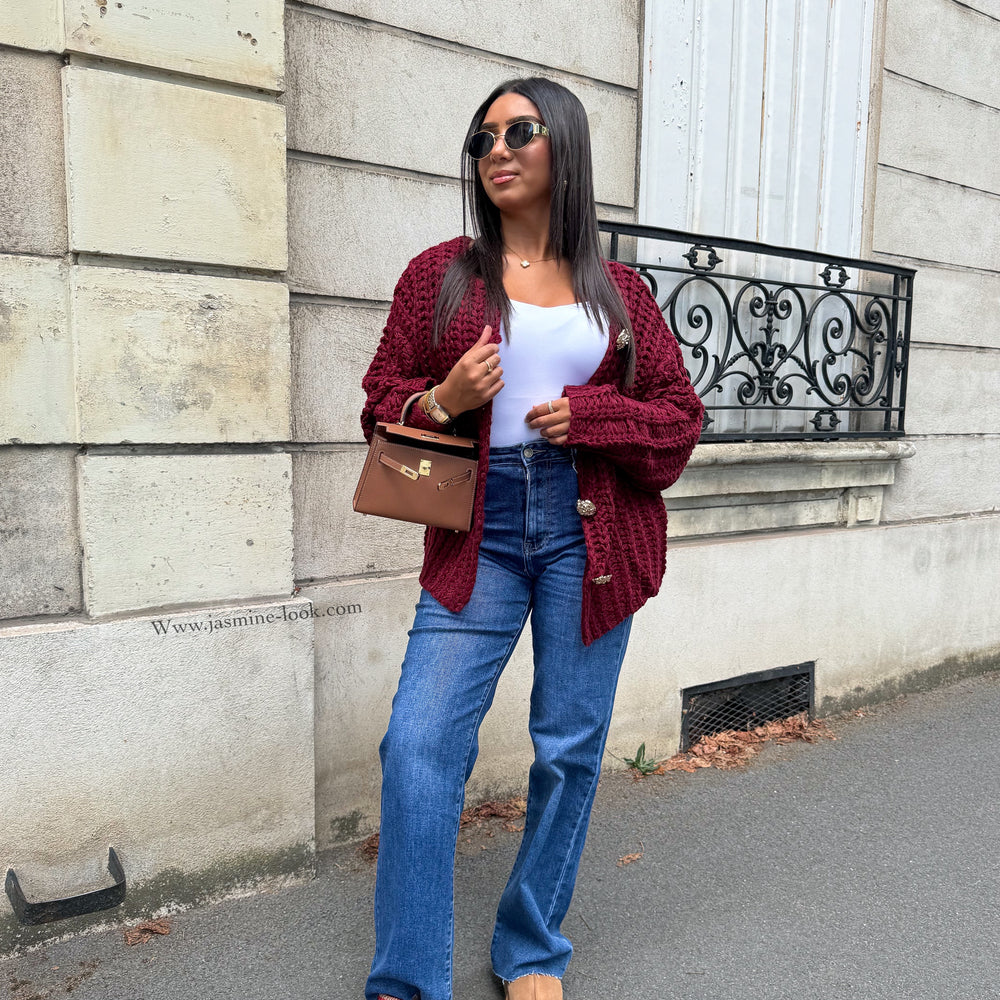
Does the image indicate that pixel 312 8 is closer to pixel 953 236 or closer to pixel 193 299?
pixel 193 299

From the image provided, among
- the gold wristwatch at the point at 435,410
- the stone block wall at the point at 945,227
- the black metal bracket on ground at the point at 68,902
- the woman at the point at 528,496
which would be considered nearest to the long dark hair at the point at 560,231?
the woman at the point at 528,496

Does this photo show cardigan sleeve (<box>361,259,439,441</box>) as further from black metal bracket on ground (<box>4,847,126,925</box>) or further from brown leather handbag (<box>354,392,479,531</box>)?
black metal bracket on ground (<box>4,847,126,925</box>)

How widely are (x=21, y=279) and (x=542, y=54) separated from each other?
1.98 metres

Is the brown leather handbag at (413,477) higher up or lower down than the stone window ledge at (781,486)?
higher up

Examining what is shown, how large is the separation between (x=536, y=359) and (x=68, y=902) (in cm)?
185

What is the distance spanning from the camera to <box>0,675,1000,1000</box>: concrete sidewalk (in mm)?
2322

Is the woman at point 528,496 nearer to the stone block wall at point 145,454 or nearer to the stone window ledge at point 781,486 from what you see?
the stone block wall at point 145,454

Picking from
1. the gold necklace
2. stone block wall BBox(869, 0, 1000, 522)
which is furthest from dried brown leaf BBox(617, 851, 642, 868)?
stone block wall BBox(869, 0, 1000, 522)

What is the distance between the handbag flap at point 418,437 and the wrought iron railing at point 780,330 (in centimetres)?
189

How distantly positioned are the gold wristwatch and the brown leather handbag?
3 cm

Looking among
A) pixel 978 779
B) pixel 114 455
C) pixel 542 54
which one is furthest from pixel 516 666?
pixel 542 54

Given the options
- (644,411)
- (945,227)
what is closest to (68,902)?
(644,411)

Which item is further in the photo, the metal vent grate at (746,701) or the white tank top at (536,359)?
the metal vent grate at (746,701)

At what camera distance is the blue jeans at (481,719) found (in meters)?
1.89
